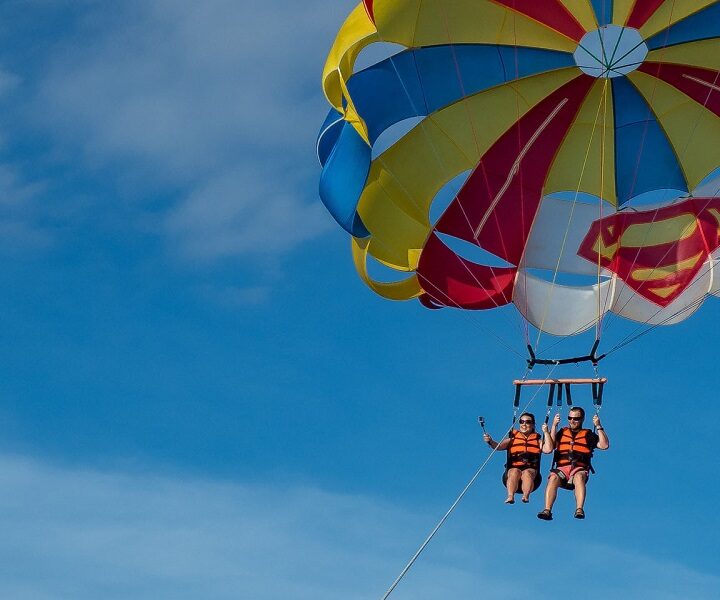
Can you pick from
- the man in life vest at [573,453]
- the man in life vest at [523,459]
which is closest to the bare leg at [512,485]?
the man in life vest at [523,459]

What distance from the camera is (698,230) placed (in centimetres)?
1744

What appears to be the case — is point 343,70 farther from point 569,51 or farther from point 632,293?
point 632,293

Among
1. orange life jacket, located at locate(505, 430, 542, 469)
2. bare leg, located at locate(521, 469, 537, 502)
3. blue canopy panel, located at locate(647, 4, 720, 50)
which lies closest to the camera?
bare leg, located at locate(521, 469, 537, 502)

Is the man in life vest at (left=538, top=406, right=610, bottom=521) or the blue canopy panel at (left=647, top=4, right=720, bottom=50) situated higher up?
the blue canopy panel at (left=647, top=4, right=720, bottom=50)

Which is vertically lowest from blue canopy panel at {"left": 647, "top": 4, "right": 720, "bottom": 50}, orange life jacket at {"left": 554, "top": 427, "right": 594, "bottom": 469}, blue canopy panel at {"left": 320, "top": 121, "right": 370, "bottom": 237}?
orange life jacket at {"left": 554, "top": 427, "right": 594, "bottom": 469}

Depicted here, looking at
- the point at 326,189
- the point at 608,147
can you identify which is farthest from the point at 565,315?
the point at 326,189

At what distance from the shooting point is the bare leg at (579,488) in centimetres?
1524

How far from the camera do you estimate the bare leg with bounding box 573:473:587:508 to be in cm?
1524

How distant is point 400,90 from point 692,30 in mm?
3156

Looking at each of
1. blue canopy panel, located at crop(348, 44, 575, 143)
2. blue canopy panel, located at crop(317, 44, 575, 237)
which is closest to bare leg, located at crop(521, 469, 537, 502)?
blue canopy panel, located at crop(317, 44, 575, 237)

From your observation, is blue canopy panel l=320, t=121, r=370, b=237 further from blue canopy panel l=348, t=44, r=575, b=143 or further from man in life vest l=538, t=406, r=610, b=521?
man in life vest l=538, t=406, r=610, b=521

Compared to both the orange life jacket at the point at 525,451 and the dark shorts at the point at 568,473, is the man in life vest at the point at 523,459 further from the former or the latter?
the dark shorts at the point at 568,473

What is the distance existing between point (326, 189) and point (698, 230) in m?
4.22

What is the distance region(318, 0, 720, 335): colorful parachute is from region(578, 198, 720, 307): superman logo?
2cm
